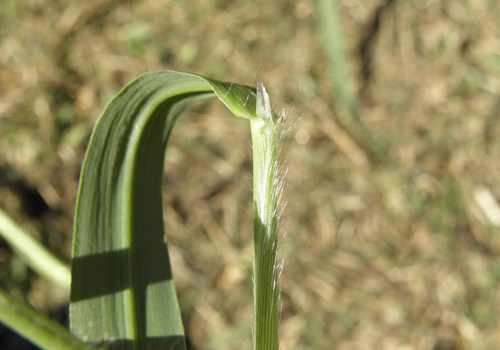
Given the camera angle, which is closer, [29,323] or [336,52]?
[29,323]

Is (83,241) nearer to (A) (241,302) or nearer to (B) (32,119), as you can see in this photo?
(A) (241,302)

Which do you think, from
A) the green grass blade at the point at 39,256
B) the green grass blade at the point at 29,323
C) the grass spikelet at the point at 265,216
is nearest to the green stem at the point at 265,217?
the grass spikelet at the point at 265,216

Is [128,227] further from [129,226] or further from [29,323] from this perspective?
[29,323]

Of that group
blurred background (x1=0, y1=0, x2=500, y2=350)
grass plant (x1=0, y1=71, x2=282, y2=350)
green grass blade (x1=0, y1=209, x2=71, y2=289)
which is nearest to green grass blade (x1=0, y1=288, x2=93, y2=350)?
grass plant (x1=0, y1=71, x2=282, y2=350)

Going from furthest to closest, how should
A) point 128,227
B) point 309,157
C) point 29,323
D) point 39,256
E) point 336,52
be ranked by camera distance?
1. point 309,157
2. point 336,52
3. point 39,256
4. point 128,227
5. point 29,323

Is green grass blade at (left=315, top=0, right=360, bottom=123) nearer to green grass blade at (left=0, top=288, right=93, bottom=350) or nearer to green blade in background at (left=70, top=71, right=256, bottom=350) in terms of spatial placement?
green blade in background at (left=70, top=71, right=256, bottom=350)

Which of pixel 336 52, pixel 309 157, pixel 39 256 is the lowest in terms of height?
pixel 39 256

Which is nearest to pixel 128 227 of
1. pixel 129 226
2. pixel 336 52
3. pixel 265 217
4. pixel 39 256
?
pixel 129 226
